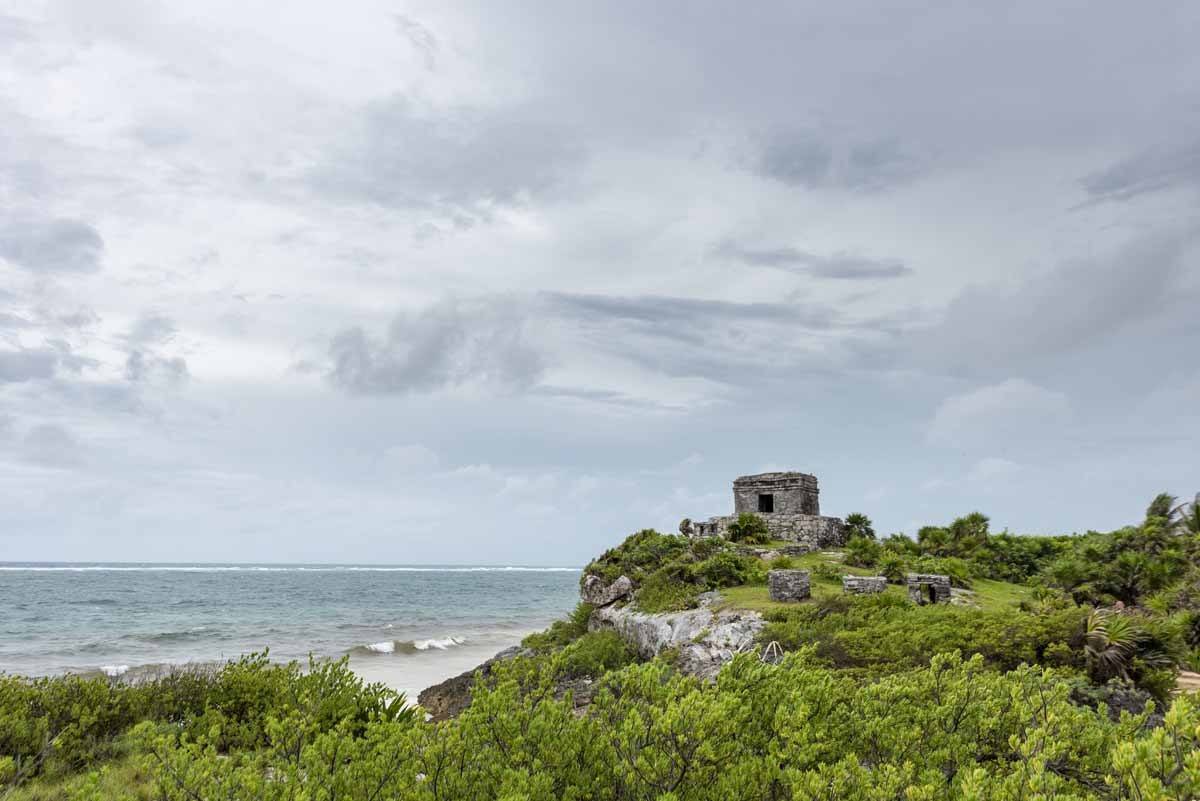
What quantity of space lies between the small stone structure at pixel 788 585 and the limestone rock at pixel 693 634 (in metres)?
1.69

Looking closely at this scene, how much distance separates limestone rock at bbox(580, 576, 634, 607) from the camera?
25.5 metres

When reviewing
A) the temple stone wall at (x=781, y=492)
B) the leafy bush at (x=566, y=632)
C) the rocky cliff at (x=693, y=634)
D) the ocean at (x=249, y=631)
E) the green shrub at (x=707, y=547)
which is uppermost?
the temple stone wall at (x=781, y=492)

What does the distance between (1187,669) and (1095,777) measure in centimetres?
1577

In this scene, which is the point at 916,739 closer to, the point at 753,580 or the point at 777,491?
the point at 753,580

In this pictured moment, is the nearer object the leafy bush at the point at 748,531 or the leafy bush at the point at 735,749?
the leafy bush at the point at 735,749

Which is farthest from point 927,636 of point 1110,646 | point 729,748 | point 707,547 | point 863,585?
point 707,547

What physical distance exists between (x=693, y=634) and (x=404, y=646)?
23970 mm

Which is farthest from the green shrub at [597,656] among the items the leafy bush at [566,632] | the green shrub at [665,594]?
→ the leafy bush at [566,632]

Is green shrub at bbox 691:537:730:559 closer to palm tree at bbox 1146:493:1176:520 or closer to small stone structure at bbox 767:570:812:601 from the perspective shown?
small stone structure at bbox 767:570:812:601

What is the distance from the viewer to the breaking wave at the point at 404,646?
34.5 meters

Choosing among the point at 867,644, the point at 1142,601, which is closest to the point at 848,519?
the point at 1142,601

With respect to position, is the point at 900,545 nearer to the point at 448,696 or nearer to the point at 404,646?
the point at 448,696

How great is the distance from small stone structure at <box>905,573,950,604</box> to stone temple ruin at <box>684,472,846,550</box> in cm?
1370

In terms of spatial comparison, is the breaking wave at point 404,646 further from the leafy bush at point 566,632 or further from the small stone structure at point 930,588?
the small stone structure at point 930,588
